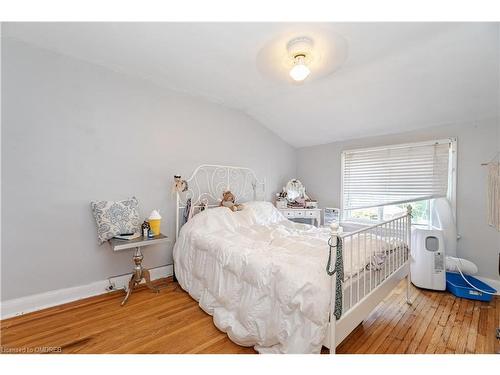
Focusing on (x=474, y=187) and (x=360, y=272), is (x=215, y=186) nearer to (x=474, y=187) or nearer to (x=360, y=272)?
(x=360, y=272)

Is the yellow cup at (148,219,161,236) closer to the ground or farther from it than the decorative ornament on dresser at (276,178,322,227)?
closer to the ground

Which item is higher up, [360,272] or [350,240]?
[350,240]

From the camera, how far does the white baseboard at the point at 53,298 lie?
73.7 inches

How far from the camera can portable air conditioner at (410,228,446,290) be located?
96.7 inches

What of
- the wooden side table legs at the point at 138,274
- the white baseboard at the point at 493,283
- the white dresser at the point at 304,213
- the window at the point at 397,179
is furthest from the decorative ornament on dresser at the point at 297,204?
the wooden side table legs at the point at 138,274

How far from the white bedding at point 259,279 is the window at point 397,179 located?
4.91 feet

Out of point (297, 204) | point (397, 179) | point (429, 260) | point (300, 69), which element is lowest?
point (429, 260)

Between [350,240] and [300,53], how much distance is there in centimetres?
147

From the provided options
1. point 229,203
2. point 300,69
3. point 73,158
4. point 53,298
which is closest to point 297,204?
point 229,203

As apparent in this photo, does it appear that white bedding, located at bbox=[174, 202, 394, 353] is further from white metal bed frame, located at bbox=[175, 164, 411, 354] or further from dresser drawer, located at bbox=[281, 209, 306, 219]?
dresser drawer, located at bbox=[281, 209, 306, 219]

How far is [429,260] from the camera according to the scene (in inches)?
97.9

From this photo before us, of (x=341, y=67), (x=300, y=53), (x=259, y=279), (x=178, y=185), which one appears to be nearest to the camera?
(x=259, y=279)

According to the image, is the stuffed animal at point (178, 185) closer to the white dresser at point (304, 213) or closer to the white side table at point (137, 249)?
the white side table at point (137, 249)

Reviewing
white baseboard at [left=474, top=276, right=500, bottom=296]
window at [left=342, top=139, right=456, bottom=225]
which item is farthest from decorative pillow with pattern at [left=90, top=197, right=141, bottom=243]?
white baseboard at [left=474, top=276, right=500, bottom=296]
